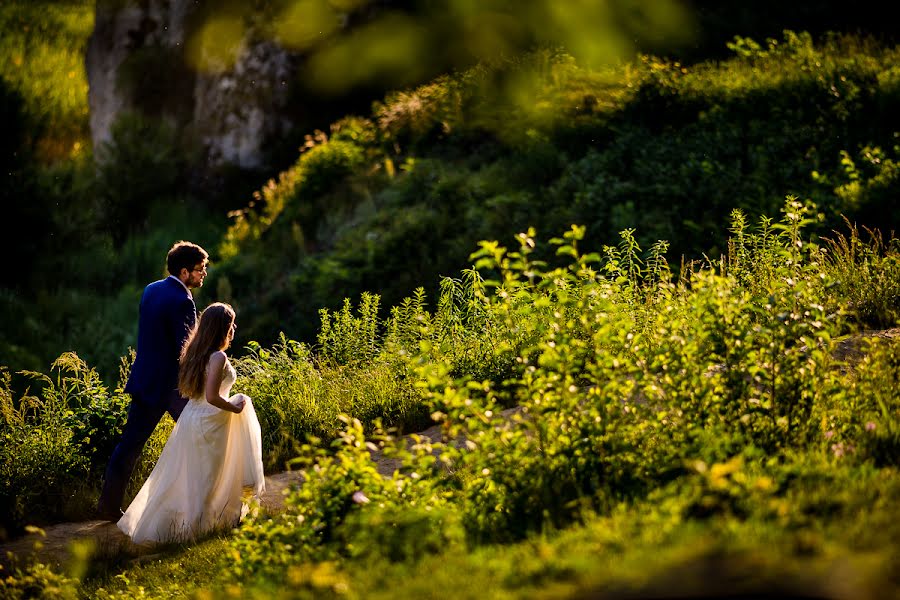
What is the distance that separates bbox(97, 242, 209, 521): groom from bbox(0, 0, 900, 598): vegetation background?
70 centimetres

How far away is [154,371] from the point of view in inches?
255

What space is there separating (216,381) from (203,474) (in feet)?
2.12

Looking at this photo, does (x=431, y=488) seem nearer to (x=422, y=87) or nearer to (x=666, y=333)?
(x=666, y=333)

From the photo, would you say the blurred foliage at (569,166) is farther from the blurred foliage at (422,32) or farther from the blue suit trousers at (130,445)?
the blue suit trousers at (130,445)

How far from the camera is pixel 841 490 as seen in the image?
382 cm

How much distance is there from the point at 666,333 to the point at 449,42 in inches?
497

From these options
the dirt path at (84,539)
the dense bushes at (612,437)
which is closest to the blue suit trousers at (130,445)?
the dirt path at (84,539)

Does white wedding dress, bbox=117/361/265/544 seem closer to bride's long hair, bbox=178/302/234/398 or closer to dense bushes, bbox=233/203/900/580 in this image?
bride's long hair, bbox=178/302/234/398

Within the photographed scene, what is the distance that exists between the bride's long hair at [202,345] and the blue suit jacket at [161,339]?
40 cm

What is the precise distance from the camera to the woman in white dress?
5.98 m

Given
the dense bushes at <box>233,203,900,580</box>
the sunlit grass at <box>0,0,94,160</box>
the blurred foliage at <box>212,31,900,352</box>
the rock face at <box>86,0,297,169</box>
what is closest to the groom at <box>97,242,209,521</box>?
the dense bushes at <box>233,203,900,580</box>

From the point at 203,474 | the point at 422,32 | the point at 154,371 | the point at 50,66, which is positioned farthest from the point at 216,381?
the point at 50,66

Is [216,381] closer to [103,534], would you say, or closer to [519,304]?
[103,534]

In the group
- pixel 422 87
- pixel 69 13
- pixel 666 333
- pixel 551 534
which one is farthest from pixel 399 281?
pixel 69 13
